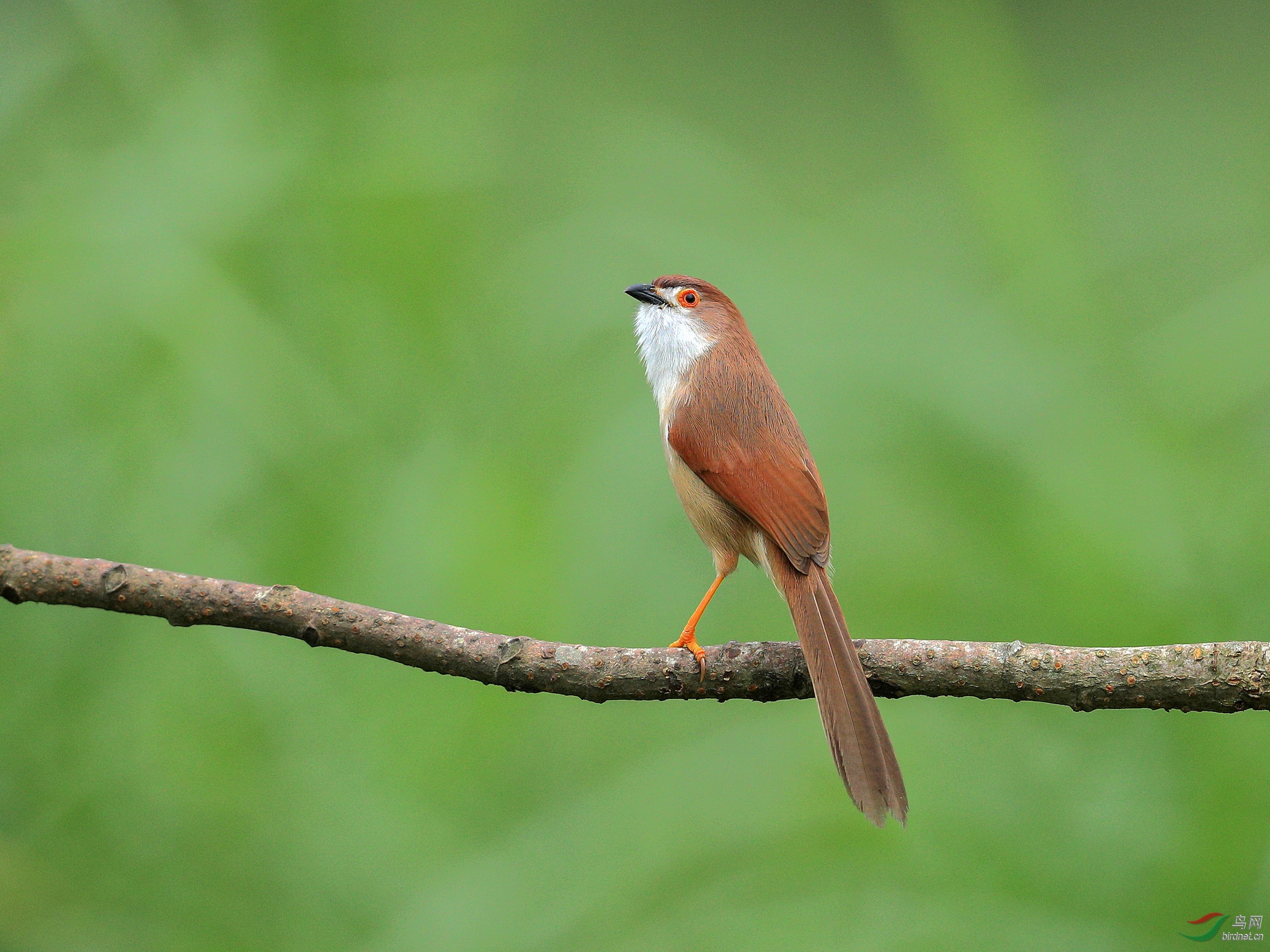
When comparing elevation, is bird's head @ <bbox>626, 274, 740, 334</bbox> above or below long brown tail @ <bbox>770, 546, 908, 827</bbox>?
above

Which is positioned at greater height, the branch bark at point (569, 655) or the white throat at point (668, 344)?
the white throat at point (668, 344)

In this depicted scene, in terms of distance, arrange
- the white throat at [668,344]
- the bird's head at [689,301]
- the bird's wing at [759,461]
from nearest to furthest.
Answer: the bird's wing at [759,461] < the white throat at [668,344] < the bird's head at [689,301]

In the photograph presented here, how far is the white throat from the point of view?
3.38 metres

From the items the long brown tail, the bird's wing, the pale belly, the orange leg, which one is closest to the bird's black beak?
the bird's wing

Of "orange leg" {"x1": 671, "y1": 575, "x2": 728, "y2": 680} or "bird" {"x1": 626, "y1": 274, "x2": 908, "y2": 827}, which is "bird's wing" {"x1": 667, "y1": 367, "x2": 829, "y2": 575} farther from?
"orange leg" {"x1": 671, "y1": 575, "x2": 728, "y2": 680}

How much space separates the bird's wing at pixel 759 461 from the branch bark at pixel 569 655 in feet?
1.70

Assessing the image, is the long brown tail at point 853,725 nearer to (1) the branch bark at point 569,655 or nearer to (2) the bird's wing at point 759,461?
(1) the branch bark at point 569,655

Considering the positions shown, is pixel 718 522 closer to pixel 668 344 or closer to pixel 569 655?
pixel 668 344

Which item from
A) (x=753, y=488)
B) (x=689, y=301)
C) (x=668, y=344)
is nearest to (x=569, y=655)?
Answer: (x=753, y=488)

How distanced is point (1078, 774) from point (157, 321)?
13.5 feet

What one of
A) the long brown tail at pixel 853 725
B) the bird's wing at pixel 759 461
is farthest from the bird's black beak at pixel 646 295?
the long brown tail at pixel 853 725

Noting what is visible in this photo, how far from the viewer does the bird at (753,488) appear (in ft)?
7.64

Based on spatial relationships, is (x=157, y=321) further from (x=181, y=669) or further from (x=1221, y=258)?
(x=1221, y=258)

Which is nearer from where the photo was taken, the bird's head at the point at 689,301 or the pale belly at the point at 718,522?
the pale belly at the point at 718,522
